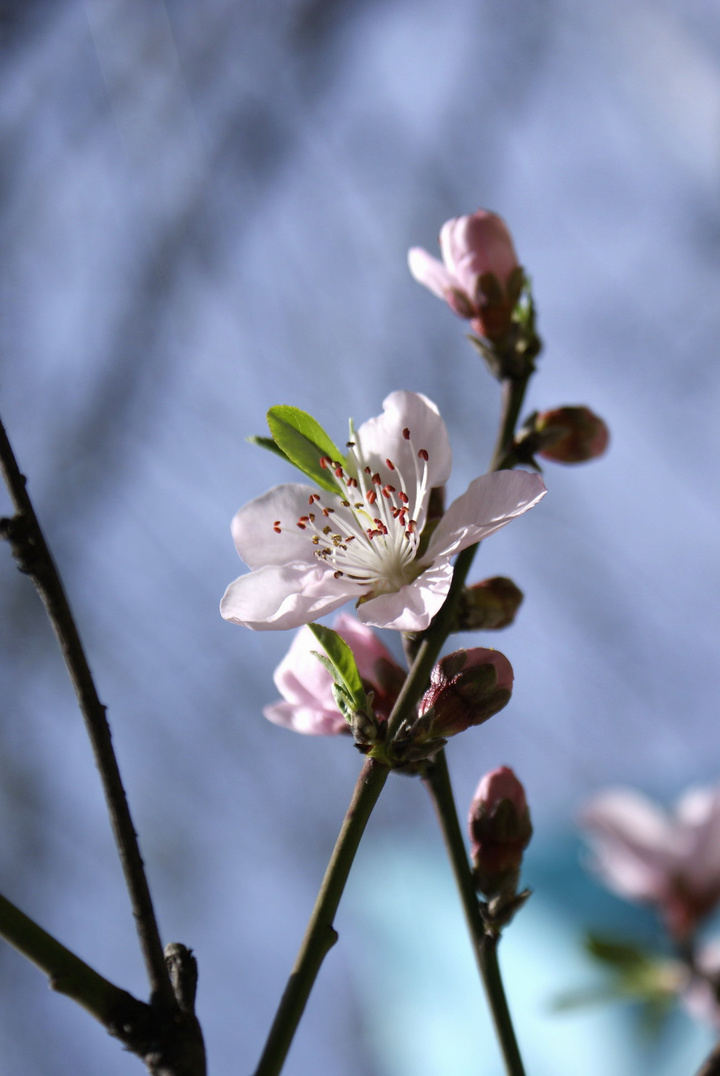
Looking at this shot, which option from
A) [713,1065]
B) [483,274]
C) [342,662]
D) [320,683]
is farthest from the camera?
[483,274]

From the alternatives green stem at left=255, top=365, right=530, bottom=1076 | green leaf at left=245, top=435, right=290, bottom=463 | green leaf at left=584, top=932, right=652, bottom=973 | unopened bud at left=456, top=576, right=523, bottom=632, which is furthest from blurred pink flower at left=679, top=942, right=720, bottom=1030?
green leaf at left=245, top=435, right=290, bottom=463

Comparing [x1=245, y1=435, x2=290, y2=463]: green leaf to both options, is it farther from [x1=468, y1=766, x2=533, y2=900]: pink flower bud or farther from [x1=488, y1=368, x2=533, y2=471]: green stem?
[x1=468, y1=766, x2=533, y2=900]: pink flower bud

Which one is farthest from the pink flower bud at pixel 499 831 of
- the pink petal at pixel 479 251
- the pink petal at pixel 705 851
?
the pink petal at pixel 479 251

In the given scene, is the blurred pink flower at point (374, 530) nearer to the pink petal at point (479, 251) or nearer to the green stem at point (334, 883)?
the green stem at point (334, 883)

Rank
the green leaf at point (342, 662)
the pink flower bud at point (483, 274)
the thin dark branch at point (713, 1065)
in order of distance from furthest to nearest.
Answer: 1. the pink flower bud at point (483, 274)
2. the green leaf at point (342, 662)
3. the thin dark branch at point (713, 1065)

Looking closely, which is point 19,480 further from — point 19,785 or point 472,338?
point 19,785

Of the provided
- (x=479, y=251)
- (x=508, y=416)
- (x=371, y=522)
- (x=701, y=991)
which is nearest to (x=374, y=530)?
(x=371, y=522)

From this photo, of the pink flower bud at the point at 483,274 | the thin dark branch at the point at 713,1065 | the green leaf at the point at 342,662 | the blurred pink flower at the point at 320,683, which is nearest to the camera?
the thin dark branch at the point at 713,1065

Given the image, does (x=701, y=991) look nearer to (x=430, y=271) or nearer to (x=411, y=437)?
(x=411, y=437)
